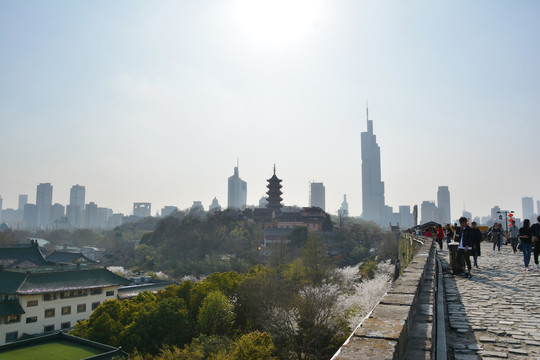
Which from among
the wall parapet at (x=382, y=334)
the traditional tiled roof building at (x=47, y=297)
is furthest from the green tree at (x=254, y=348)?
the traditional tiled roof building at (x=47, y=297)

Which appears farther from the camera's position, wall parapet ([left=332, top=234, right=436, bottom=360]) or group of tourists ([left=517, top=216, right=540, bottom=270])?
group of tourists ([left=517, top=216, right=540, bottom=270])

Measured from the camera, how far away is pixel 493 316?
17.3ft

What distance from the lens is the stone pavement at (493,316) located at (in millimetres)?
3885

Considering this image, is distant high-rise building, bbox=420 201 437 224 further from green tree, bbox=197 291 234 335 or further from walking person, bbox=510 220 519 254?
green tree, bbox=197 291 234 335

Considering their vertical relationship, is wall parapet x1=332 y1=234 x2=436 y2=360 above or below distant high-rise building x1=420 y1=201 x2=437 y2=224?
below

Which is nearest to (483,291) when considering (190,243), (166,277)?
(166,277)

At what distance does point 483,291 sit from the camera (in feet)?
23.5

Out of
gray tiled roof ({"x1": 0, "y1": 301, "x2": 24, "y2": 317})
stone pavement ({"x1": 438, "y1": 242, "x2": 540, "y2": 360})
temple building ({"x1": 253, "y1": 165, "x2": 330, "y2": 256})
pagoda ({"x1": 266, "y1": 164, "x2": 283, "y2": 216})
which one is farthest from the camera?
pagoda ({"x1": 266, "y1": 164, "x2": 283, "y2": 216})

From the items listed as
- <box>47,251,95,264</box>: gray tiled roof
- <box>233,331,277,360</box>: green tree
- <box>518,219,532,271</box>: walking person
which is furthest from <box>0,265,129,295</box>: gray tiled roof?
<box>518,219,532,271</box>: walking person

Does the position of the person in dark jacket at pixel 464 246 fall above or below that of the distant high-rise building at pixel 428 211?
below

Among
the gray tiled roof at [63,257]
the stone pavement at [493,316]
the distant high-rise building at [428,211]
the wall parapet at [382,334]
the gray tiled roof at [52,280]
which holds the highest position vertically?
the distant high-rise building at [428,211]

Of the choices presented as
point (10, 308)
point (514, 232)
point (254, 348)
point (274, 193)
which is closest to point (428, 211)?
point (274, 193)

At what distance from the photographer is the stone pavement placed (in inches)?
153

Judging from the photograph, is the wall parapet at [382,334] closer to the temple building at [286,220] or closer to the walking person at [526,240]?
the walking person at [526,240]
